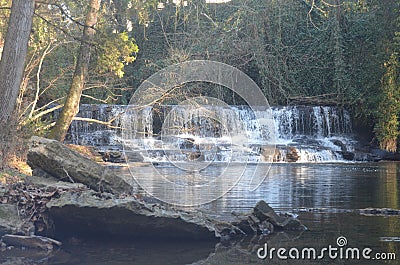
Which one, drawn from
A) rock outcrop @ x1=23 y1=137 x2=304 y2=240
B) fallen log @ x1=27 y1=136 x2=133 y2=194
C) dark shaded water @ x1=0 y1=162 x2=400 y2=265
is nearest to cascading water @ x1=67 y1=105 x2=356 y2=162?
dark shaded water @ x1=0 y1=162 x2=400 y2=265

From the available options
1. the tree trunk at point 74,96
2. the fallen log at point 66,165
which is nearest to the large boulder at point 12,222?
the fallen log at point 66,165

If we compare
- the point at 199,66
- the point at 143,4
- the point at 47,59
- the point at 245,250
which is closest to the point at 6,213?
the point at 245,250

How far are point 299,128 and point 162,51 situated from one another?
7919 mm

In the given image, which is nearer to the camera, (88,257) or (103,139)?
(88,257)

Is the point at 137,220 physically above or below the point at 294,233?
above

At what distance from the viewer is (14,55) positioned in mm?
10000

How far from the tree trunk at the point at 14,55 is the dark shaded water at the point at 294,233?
3660mm

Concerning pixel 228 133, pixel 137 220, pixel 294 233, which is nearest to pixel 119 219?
pixel 137 220

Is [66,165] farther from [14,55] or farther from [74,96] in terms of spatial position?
[74,96]

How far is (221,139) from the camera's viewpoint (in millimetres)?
23562

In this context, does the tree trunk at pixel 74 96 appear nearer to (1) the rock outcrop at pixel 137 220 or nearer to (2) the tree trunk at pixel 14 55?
(2) the tree trunk at pixel 14 55

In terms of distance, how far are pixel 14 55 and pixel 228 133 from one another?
1572 centimetres

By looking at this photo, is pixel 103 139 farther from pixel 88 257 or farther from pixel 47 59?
pixel 88 257

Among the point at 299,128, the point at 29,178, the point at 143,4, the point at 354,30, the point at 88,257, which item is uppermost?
the point at 354,30
